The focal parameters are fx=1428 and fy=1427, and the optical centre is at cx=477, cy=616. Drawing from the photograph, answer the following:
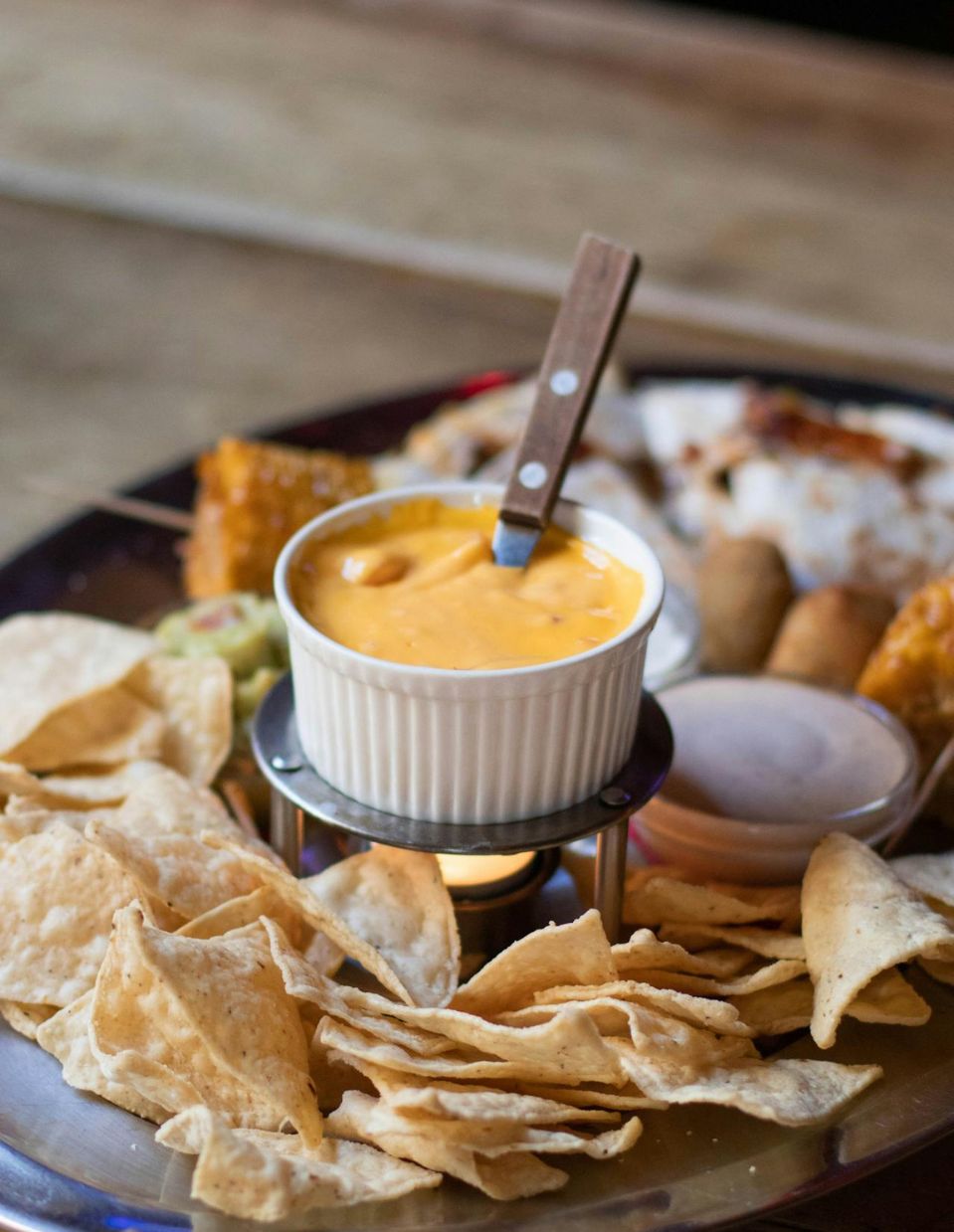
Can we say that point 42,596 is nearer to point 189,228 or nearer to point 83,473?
point 83,473

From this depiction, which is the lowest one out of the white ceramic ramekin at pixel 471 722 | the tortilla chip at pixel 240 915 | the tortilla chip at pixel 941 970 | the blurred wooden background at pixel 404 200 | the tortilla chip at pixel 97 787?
the blurred wooden background at pixel 404 200

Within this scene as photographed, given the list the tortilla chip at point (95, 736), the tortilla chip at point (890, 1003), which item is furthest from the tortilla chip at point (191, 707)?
the tortilla chip at point (890, 1003)

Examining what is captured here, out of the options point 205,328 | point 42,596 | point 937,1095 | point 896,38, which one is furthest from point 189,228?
point 896,38

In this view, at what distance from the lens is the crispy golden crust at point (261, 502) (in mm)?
2182

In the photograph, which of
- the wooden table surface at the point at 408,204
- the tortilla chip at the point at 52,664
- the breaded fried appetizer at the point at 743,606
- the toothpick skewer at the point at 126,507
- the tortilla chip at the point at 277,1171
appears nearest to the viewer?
the tortilla chip at the point at 277,1171

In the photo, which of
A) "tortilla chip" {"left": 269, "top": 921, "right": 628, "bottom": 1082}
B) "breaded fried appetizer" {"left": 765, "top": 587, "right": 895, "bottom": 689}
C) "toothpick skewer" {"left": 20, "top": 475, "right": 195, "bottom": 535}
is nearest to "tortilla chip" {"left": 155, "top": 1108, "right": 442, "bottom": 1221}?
"tortilla chip" {"left": 269, "top": 921, "right": 628, "bottom": 1082}

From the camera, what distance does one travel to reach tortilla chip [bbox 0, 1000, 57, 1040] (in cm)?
148

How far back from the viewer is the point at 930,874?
159 centimetres

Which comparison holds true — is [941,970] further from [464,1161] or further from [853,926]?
[464,1161]

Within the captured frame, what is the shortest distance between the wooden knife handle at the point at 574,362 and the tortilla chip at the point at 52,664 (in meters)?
0.61

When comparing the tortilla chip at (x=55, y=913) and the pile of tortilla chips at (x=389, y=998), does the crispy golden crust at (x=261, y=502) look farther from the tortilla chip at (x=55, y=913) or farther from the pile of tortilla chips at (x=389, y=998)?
the tortilla chip at (x=55, y=913)

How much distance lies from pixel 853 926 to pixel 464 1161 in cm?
46

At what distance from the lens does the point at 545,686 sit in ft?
4.57

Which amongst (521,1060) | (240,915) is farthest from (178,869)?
(521,1060)
